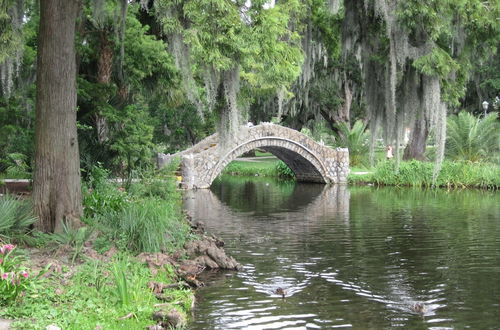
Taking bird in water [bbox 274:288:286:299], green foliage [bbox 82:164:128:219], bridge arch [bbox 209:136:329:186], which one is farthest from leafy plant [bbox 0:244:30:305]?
bridge arch [bbox 209:136:329:186]

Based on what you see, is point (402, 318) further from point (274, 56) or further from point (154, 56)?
point (154, 56)

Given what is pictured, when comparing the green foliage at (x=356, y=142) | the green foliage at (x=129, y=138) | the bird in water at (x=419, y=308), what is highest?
the green foliage at (x=356, y=142)

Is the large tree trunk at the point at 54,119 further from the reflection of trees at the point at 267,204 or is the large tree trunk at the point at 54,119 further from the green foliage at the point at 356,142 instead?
the green foliage at the point at 356,142

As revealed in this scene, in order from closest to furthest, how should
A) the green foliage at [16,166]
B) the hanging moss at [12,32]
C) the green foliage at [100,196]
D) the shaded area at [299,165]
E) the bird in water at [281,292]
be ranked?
the bird in water at [281,292]
the green foliage at [100,196]
the hanging moss at [12,32]
the green foliage at [16,166]
the shaded area at [299,165]

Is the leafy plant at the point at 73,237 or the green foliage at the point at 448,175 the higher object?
→ the green foliage at the point at 448,175

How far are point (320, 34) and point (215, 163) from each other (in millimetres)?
10608

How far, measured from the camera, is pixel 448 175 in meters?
24.2

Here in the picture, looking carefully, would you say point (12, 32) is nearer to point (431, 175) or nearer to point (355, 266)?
point (355, 266)

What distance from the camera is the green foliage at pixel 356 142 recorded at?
2944 cm

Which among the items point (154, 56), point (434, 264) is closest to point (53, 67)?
point (154, 56)

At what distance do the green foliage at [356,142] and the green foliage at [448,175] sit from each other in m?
4.14

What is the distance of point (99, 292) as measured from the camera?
6.46 m

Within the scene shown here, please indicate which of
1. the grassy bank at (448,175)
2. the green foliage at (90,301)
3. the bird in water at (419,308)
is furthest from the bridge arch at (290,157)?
the bird in water at (419,308)

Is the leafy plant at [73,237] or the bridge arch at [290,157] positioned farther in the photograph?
the bridge arch at [290,157]
